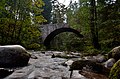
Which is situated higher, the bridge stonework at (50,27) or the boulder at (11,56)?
the bridge stonework at (50,27)

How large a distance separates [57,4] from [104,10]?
78.5 ft

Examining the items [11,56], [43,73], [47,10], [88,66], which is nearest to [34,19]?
[11,56]

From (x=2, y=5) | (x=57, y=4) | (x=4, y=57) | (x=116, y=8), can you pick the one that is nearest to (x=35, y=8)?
(x=2, y=5)

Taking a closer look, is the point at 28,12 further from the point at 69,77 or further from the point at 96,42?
the point at 69,77

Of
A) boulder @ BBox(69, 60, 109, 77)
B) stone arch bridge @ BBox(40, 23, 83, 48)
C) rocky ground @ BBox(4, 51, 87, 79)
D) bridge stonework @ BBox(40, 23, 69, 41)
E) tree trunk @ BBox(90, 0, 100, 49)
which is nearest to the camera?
rocky ground @ BBox(4, 51, 87, 79)

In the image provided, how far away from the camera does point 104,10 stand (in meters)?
14.8

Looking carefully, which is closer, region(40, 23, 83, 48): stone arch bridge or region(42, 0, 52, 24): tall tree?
region(40, 23, 83, 48): stone arch bridge

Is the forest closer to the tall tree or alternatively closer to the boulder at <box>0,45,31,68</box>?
the boulder at <box>0,45,31,68</box>

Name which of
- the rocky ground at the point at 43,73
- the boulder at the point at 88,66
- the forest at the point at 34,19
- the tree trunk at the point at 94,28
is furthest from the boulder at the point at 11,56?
the tree trunk at the point at 94,28

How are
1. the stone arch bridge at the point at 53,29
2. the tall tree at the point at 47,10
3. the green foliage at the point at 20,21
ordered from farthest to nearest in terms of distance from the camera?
the tall tree at the point at 47,10 → the stone arch bridge at the point at 53,29 → the green foliage at the point at 20,21

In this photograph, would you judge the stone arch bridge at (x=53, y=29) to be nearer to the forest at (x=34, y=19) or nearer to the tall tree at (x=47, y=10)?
the forest at (x=34, y=19)

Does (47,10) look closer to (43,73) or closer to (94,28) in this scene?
(94,28)

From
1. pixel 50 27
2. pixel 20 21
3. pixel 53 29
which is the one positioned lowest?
pixel 53 29

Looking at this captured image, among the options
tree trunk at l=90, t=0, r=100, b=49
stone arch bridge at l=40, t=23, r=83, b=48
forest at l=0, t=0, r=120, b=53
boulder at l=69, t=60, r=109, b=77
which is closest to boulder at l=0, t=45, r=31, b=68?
boulder at l=69, t=60, r=109, b=77
